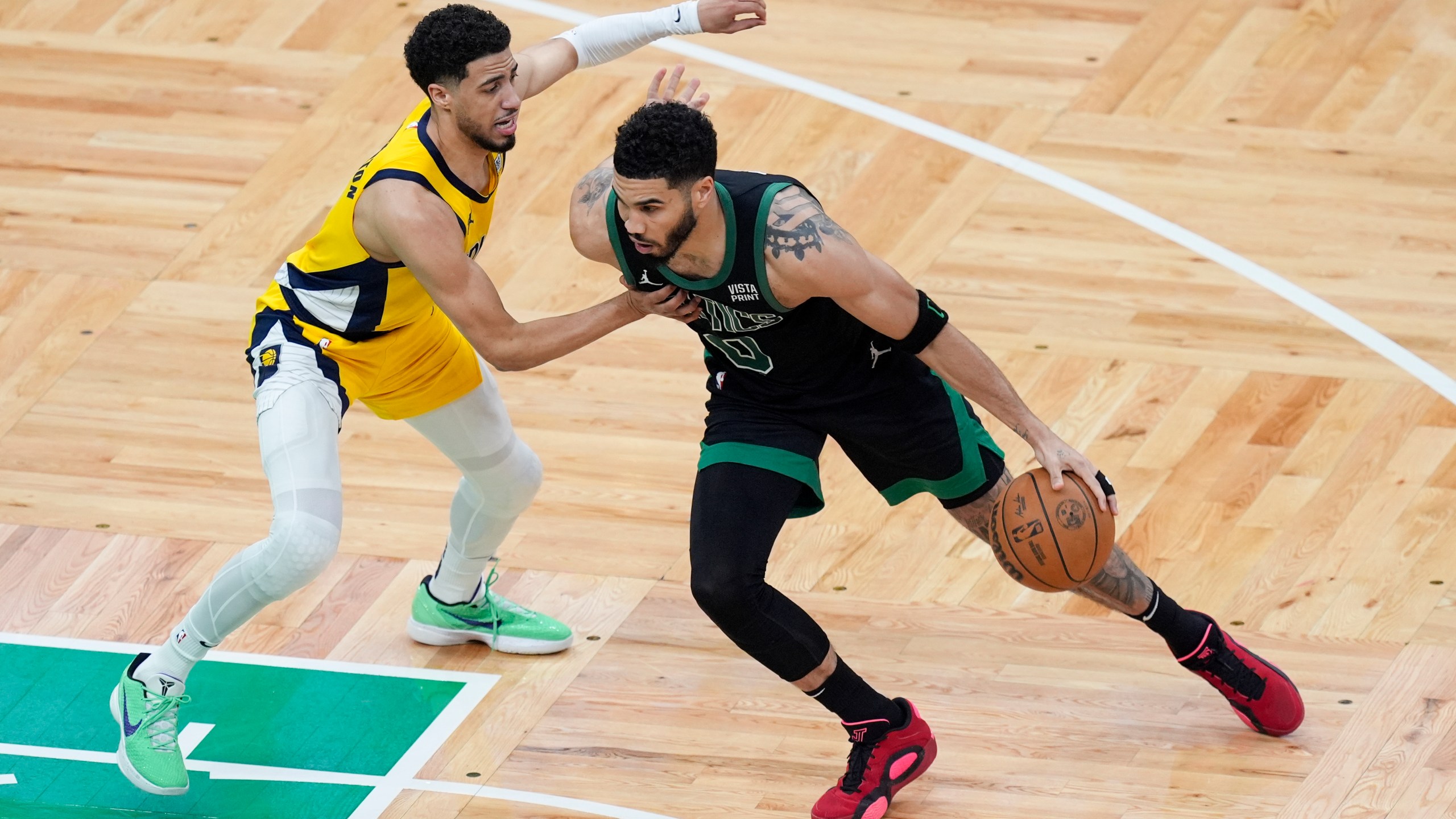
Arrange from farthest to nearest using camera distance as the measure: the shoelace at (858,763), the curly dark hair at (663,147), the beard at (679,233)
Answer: the shoelace at (858,763)
the beard at (679,233)
the curly dark hair at (663,147)

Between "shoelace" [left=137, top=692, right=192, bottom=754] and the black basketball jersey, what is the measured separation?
191cm

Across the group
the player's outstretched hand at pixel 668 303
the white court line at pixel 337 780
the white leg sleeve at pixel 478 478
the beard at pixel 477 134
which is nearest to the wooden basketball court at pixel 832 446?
the white court line at pixel 337 780

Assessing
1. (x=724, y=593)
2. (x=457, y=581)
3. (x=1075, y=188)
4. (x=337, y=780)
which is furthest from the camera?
(x=1075, y=188)

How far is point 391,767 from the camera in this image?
21.0 feet

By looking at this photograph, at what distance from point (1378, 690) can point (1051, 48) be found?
5209 mm

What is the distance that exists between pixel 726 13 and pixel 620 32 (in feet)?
1.32

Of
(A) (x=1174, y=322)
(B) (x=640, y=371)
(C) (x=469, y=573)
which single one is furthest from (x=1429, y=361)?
(C) (x=469, y=573)

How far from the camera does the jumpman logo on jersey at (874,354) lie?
5.91 metres

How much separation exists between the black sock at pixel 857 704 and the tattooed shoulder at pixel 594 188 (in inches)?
58.8

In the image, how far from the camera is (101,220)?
983cm

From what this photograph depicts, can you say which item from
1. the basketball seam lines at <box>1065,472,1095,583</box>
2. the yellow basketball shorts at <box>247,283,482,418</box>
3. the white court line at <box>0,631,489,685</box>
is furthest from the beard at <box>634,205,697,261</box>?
the white court line at <box>0,631,489,685</box>

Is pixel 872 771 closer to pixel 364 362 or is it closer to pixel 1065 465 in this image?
pixel 1065 465

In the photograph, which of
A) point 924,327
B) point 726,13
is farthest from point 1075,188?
point 924,327

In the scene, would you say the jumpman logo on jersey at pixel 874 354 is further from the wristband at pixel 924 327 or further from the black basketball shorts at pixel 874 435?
the wristband at pixel 924 327
